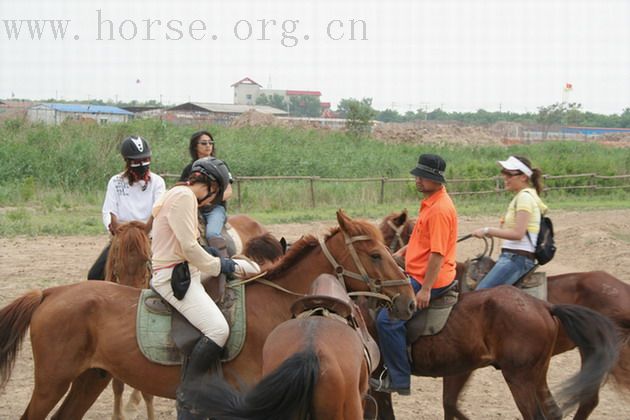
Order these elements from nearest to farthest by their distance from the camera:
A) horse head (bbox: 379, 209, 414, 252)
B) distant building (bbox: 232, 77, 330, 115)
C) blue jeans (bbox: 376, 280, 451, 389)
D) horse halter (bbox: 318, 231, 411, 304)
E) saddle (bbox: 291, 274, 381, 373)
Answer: saddle (bbox: 291, 274, 381, 373)
horse halter (bbox: 318, 231, 411, 304)
blue jeans (bbox: 376, 280, 451, 389)
horse head (bbox: 379, 209, 414, 252)
distant building (bbox: 232, 77, 330, 115)

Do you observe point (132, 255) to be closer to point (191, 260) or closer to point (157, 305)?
point (157, 305)

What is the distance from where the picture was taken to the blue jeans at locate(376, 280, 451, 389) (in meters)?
6.40

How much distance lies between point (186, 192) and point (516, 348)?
9.67ft

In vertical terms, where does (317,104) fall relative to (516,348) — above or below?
above

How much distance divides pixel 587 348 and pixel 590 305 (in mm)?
1222

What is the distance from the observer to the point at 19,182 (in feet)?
78.5

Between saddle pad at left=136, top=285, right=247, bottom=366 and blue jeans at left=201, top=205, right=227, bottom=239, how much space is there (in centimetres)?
236

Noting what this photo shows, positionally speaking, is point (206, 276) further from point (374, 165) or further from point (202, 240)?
point (374, 165)

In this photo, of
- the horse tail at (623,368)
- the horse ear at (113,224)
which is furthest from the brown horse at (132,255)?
the horse tail at (623,368)

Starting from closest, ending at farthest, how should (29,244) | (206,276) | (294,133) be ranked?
(206,276), (29,244), (294,133)

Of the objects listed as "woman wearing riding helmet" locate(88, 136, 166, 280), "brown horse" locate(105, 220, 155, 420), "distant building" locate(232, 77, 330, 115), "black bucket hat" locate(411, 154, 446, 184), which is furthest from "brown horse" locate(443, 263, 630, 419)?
"distant building" locate(232, 77, 330, 115)

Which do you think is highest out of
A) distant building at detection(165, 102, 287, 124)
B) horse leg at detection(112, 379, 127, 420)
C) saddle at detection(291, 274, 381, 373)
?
distant building at detection(165, 102, 287, 124)

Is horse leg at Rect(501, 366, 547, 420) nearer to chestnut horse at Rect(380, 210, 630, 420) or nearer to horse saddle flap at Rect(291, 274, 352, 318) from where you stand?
chestnut horse at Rect(380, 210, 630, 420)

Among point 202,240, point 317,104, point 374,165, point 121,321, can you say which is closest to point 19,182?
point 374,165
